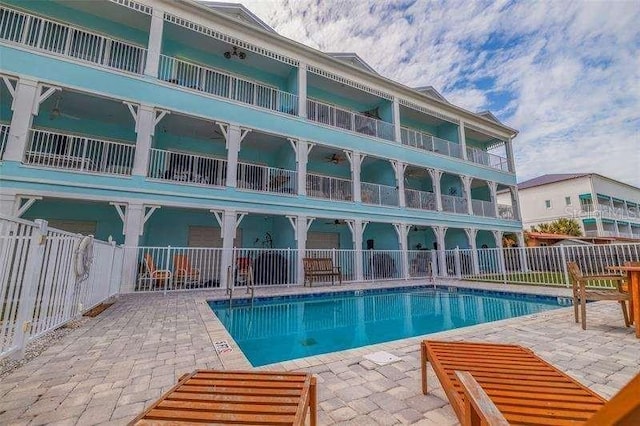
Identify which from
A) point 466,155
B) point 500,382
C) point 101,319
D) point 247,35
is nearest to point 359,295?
point 101,319

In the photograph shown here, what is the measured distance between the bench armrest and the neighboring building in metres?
37.3

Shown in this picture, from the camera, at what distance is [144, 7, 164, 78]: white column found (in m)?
10.0

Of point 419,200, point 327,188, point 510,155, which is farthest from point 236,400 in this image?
point 510,155

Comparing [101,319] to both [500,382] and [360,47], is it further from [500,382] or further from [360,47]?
[360,47]

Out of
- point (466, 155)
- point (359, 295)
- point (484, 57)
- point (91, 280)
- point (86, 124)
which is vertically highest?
point (484, 57)

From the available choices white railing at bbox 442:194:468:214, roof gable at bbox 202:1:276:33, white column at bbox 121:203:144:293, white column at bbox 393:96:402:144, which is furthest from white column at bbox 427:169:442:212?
white column at bbox 121:203:144:293

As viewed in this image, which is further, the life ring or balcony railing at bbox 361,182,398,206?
balcony railing at bbox 361,182,398,206

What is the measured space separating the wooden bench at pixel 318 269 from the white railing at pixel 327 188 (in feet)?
9.80

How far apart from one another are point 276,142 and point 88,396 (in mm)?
11797

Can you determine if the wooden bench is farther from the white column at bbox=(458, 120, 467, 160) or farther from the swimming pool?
the white column at bbox=(458, 120, 467, 160)

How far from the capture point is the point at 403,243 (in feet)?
46.6

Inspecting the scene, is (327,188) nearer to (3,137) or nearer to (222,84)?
(222,84)

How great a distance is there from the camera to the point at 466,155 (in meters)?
18.3

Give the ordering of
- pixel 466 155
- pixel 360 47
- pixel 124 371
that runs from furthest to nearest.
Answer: pixel 466 155, pixel 360 47, pixel 124 371
